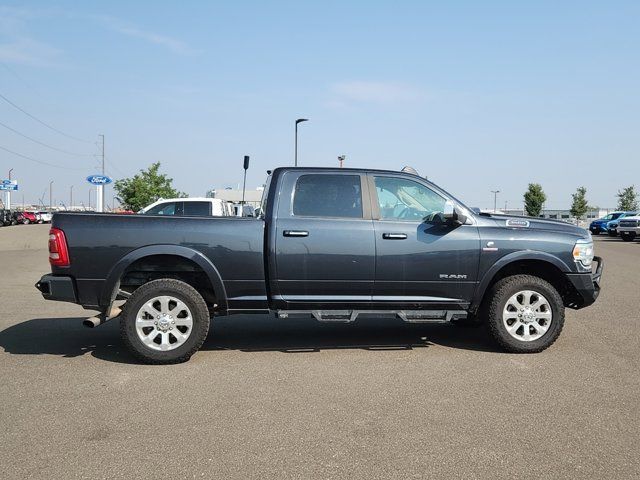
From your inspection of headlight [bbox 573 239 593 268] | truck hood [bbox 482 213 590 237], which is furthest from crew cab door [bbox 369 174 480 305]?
headlight [bbox 573 239 593 268]

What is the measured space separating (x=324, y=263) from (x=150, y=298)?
181 cm

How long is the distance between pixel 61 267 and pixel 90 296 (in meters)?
0.41

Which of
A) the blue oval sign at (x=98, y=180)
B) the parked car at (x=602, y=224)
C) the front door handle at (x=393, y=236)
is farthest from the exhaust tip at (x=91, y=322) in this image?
the parked car at (x=602, y=224)

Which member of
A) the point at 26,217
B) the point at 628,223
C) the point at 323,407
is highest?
the point at 26,217

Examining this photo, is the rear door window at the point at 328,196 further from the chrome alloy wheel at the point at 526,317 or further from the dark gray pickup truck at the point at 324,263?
the chrome alloy wheel at the point at 526,317

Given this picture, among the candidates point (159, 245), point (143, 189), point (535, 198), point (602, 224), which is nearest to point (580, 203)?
point (535, 198)

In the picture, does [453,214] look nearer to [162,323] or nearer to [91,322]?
[162,323]

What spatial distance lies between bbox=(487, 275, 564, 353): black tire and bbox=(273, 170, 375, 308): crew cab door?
4.53ft

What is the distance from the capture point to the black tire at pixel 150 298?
5.49 m

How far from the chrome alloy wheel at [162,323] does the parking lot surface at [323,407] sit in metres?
0.28

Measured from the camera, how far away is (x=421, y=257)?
19.2 feet

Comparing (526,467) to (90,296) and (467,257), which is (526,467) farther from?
(90,296)

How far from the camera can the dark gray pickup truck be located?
5.56 meters

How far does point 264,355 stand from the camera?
19.5ft
